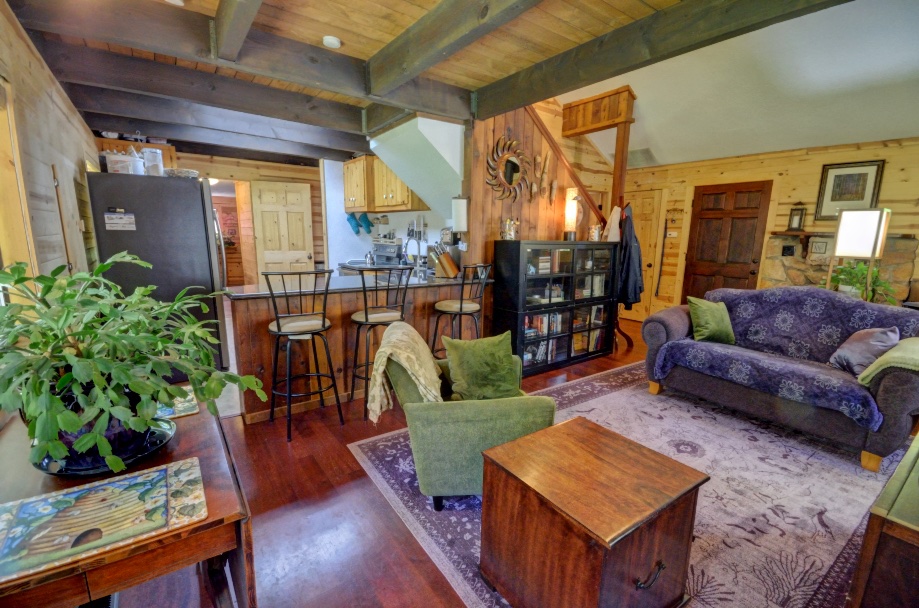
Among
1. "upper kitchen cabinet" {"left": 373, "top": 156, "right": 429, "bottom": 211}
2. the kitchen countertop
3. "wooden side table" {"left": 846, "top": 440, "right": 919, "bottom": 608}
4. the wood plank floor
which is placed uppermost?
"upper kitchen cabinet" {"left": 373, "top": 156, "right": 429, "bottom": 211}

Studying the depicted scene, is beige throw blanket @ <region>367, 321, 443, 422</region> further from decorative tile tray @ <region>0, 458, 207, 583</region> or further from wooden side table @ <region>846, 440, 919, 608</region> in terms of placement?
wooden side table @ <region>846, 440, 919, 608</region>

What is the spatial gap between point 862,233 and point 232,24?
491 centimetres

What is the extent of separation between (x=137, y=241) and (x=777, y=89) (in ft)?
20.1

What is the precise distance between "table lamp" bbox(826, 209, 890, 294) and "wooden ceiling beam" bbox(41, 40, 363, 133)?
468 centimetres

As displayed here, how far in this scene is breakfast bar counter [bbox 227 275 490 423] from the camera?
2723mm

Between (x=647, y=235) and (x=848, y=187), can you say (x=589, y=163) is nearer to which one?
(x=647, y=235)

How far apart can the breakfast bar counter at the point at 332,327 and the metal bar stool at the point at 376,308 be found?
0.32ft

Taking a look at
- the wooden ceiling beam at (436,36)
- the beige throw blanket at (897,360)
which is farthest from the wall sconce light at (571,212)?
the beige throw blanket at (897,360)

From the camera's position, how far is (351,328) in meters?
3.14

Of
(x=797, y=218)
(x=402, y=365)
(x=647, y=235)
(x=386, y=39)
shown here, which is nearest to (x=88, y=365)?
(x=402, y=365)

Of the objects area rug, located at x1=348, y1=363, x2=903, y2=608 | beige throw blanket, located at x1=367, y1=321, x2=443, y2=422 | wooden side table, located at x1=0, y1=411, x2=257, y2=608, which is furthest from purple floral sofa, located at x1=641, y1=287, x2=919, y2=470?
wooden side table, located at x1=0, y1=411, x2=257, y2=608

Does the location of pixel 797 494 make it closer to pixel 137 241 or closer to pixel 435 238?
pixel 435 238

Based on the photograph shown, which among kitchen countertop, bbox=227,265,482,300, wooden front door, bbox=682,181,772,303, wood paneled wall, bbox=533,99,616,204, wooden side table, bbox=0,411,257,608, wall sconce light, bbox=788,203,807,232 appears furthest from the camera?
wood paneled wall, bbox=533,99,616,204

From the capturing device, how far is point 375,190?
5246 millimetres
